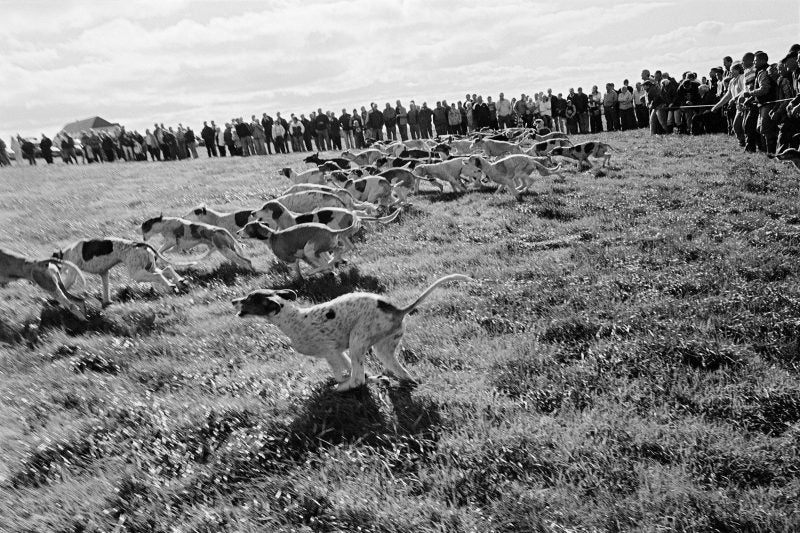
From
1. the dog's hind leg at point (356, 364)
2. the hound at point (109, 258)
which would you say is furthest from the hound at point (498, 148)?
the dog's hind leg at point (356, 364)

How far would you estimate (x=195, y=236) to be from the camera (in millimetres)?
10719

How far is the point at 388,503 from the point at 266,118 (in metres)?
37.1

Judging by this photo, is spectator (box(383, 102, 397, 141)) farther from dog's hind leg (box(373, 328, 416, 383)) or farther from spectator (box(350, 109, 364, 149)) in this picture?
dog's hind leg (box(373, 328, 416, 383))

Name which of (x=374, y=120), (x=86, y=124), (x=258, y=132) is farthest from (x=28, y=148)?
(x=86, y=124)

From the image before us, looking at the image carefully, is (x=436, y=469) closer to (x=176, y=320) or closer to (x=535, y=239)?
(x=176, y=320)

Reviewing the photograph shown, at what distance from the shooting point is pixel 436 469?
14.0 ft

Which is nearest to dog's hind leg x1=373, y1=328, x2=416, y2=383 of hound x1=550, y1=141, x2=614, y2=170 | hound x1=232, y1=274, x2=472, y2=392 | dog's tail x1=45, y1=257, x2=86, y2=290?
hound x1=232, y1=274, x2=472, y2=392

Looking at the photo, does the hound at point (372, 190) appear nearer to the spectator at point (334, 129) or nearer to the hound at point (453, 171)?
the hound at point (453, 171)

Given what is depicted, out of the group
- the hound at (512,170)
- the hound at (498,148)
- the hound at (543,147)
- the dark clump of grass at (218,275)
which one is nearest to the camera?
the dark clump of grass at (218,275)

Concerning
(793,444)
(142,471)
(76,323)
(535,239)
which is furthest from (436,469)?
(535,239)

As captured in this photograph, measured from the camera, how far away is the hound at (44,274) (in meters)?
8.17

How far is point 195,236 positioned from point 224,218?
148cm

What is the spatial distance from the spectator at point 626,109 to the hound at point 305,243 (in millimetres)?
27154

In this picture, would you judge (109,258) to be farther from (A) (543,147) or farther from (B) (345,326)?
(A) (543,147)
